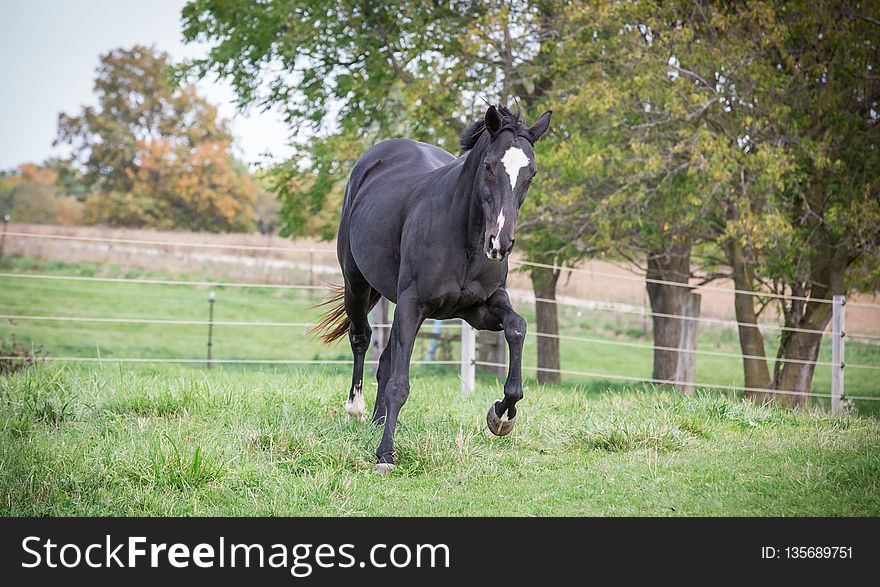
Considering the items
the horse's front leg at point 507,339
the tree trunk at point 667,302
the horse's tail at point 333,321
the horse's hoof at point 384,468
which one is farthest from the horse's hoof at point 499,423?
the tree trunk at point 667,302

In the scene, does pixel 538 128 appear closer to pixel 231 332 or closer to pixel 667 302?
pixel 667 302

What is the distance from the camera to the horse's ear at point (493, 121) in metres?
4.33

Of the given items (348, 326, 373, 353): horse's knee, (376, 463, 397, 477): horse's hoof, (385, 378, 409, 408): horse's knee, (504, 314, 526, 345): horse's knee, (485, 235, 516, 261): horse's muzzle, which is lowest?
(376, 463, 397, 477): horse's hoof

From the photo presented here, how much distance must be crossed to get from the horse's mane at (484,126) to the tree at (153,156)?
29146mm

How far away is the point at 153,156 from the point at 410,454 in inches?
1251

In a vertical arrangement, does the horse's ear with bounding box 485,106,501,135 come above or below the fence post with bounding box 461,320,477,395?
above

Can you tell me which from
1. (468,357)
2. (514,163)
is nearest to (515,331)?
(514,163)

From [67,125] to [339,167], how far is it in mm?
27184

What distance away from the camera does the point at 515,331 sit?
485cm

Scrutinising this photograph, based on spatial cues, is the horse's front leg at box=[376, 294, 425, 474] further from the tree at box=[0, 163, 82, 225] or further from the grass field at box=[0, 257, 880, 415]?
the tree at box=[0, 163, 82, 225]

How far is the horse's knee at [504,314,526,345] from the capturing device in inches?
190

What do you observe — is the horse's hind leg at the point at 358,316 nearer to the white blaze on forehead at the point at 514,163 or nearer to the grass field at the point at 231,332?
the white blaze on forehead at the point at 514,163

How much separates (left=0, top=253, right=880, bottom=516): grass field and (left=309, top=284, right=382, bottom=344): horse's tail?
18.1 inches

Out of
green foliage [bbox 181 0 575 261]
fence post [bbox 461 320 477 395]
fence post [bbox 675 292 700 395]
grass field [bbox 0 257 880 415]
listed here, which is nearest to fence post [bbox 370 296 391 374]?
green foliage [bbox 181 0 575 261]
